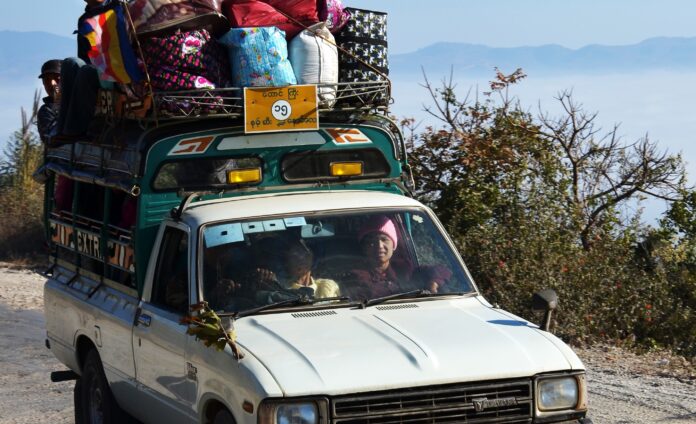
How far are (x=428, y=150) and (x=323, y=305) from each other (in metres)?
7.64

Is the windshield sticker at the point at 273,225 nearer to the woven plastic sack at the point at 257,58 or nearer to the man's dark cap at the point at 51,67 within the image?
the woven plastic sack at the point at 257,58

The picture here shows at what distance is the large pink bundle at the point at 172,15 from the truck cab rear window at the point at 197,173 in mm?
809

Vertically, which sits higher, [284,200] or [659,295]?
[284,200]

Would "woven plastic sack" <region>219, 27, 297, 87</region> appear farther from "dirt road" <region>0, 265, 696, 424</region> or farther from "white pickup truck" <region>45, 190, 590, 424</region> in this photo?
"dirt road" <region>0, 265, 696, 424</region>

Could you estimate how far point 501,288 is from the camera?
11.5 m

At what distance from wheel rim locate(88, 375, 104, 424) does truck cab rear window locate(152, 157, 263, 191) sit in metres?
1.43

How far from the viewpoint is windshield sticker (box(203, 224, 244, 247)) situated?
20.7 feet

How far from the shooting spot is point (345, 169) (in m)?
7.39

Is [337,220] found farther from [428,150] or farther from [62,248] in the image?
[428,150]

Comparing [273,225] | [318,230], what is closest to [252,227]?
[273,225]

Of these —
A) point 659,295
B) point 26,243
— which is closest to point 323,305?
point 659,295

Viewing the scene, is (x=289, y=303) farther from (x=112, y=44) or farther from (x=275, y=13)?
(x=275, y=13)

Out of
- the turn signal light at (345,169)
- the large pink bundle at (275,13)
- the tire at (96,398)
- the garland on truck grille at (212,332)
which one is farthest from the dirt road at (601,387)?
the large pink bundle at (275,13)

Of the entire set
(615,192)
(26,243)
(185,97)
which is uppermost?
(185,97)
